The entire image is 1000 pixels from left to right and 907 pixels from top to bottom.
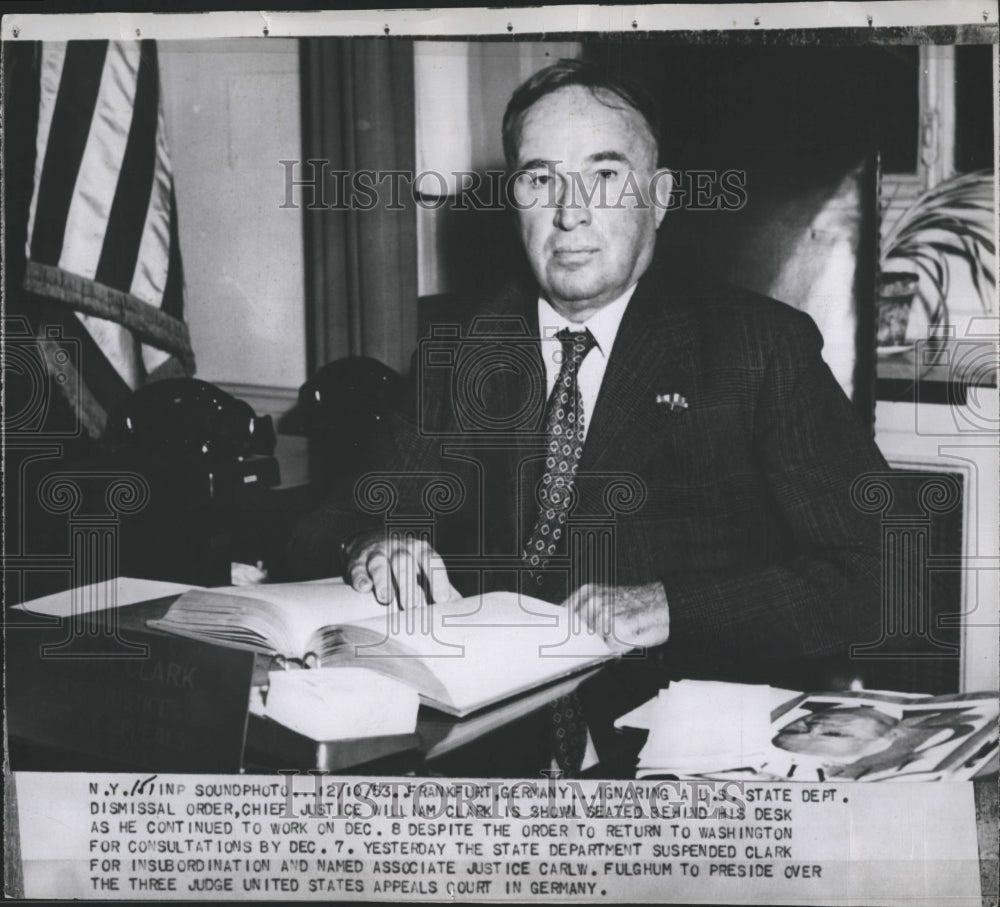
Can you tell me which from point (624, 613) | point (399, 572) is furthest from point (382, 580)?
point (624, 613)

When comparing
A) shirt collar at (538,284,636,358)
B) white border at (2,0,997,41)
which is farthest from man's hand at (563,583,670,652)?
white border at (2,0,997,41)

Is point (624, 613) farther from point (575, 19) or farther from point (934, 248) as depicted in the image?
point (575, 19)

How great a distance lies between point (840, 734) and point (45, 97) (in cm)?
172

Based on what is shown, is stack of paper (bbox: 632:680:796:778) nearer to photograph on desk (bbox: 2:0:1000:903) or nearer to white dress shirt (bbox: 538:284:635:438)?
photograph on desk (bbox: 2:0:1000:903)

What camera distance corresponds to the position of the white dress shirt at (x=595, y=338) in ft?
5.82

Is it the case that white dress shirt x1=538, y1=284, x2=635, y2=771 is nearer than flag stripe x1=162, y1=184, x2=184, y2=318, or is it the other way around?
white dress shirt x1=538, y1=284, x2=635, y2=771

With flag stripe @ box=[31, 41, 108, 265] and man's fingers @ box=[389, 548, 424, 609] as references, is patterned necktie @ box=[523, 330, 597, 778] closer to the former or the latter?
man's fingers @ box=[389, 548, 424, 609]

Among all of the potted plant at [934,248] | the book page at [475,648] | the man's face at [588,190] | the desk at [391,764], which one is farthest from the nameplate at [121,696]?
the potted plant at [934,248]

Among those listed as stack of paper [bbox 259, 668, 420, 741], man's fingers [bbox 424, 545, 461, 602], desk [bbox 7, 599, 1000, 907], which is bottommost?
desk [bbox 7, 599, 1000, 907]

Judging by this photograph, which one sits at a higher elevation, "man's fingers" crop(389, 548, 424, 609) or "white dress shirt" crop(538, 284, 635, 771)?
"white dress shirt" crop(538, 284, 635, 771)

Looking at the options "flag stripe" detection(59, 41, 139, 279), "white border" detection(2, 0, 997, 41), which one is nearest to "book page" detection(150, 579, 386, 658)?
"flag stripe" detection(59, 41, 139, 279)

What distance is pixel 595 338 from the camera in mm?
1778

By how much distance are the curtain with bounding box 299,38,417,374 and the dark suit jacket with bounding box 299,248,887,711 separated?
5.5 inches

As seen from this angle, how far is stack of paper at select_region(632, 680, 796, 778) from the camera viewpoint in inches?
68.7
